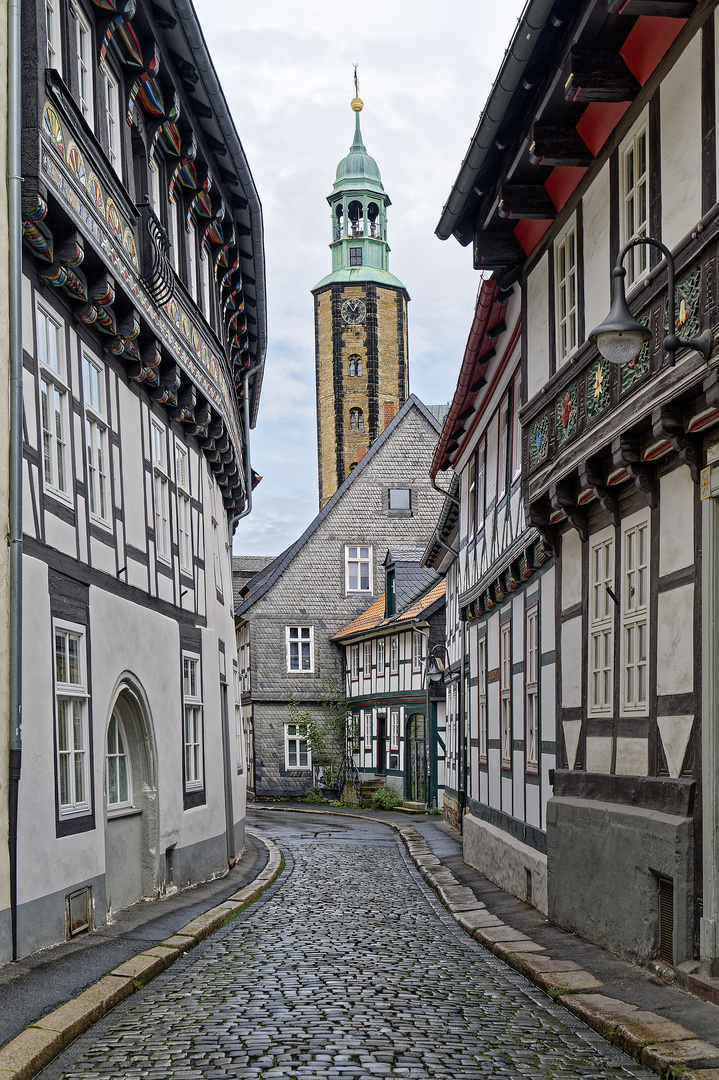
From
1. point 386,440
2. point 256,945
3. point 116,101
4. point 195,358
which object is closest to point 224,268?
point 195,358

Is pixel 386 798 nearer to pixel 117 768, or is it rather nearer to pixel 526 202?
pixel 117 768

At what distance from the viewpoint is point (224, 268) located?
2000cm

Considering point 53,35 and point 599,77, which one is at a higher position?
point 53,35

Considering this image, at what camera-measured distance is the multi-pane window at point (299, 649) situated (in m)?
45.3

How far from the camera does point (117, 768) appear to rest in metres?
13.6

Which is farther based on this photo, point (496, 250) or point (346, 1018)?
point (496, 250)

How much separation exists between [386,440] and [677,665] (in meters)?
38.4

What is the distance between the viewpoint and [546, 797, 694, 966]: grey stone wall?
8.49 meters

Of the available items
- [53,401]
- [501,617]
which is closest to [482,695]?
[501,617]

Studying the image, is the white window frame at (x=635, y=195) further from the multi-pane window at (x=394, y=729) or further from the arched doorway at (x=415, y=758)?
the multi-pane window at (x=394, y=729)

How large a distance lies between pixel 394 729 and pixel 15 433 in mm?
31194

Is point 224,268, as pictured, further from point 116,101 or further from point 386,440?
point 386,440

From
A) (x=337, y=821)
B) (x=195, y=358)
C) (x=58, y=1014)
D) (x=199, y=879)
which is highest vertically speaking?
(x=195, y=358)

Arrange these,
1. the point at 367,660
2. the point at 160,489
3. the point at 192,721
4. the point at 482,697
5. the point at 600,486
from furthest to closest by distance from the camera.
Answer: the point at 367,660
the point at 482,697
the point at 192,721
the point at 160,489
the point at 600,486
